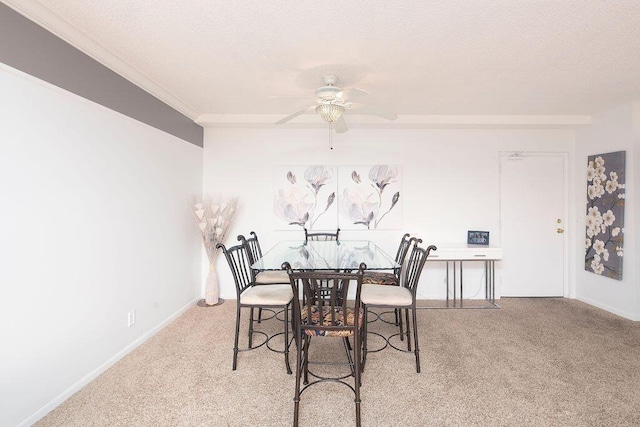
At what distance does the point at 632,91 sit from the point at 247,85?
3.73 m

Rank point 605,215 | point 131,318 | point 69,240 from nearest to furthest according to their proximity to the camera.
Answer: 1. point 69,240
2. point 131,318
3. point 605,215

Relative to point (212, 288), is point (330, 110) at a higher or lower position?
higher

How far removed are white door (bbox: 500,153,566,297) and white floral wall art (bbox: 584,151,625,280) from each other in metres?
0.30

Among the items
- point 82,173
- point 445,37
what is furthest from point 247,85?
point 445,37

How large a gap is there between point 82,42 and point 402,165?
341 centimetres

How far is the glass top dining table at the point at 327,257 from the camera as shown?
2234 millimetres

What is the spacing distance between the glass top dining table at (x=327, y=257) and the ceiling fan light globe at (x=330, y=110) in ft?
3.79

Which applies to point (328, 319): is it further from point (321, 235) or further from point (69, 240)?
point (321, 235)

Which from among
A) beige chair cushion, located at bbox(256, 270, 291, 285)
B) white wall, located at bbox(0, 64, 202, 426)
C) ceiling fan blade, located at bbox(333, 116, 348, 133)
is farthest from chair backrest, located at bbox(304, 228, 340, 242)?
white wall, located at bbox(0, 64, 202, 426)

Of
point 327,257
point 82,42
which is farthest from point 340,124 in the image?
point 82,42

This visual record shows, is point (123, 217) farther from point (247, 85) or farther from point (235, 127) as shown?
point (235, 127)

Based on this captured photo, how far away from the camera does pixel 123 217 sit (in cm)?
250

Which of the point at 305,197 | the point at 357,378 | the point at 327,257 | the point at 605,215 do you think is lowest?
the point at 357,378

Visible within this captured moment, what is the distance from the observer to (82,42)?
80.0 inches
